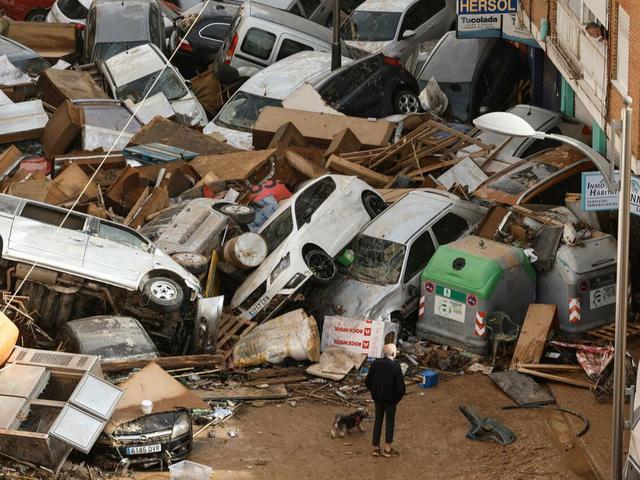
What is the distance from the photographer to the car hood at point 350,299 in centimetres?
1850

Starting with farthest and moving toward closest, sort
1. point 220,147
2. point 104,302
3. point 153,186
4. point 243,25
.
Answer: point 243,25, point 220,147, point 153,186, point 104,302

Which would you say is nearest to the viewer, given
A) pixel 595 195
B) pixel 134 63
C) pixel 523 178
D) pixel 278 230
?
pixel 595 195

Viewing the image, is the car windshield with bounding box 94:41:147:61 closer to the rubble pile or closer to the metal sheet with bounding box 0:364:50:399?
the rubble pile

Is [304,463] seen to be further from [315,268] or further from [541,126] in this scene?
[541,126]

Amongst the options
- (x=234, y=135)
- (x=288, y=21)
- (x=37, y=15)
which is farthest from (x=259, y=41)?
(x=37, y=15)

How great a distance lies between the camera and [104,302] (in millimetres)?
17656

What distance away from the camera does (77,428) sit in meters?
14.0

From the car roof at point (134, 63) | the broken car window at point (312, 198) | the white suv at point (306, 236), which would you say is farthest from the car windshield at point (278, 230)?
the car roof at point (134, 63)

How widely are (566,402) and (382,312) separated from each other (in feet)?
10.1

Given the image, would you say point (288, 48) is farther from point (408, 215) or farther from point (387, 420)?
point (387, 420)

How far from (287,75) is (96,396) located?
557 inches

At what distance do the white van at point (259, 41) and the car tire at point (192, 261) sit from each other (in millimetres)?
10820

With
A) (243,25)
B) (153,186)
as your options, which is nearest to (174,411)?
(153,186)

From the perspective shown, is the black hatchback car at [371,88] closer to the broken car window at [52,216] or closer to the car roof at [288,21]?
the car roof at [288,21]
